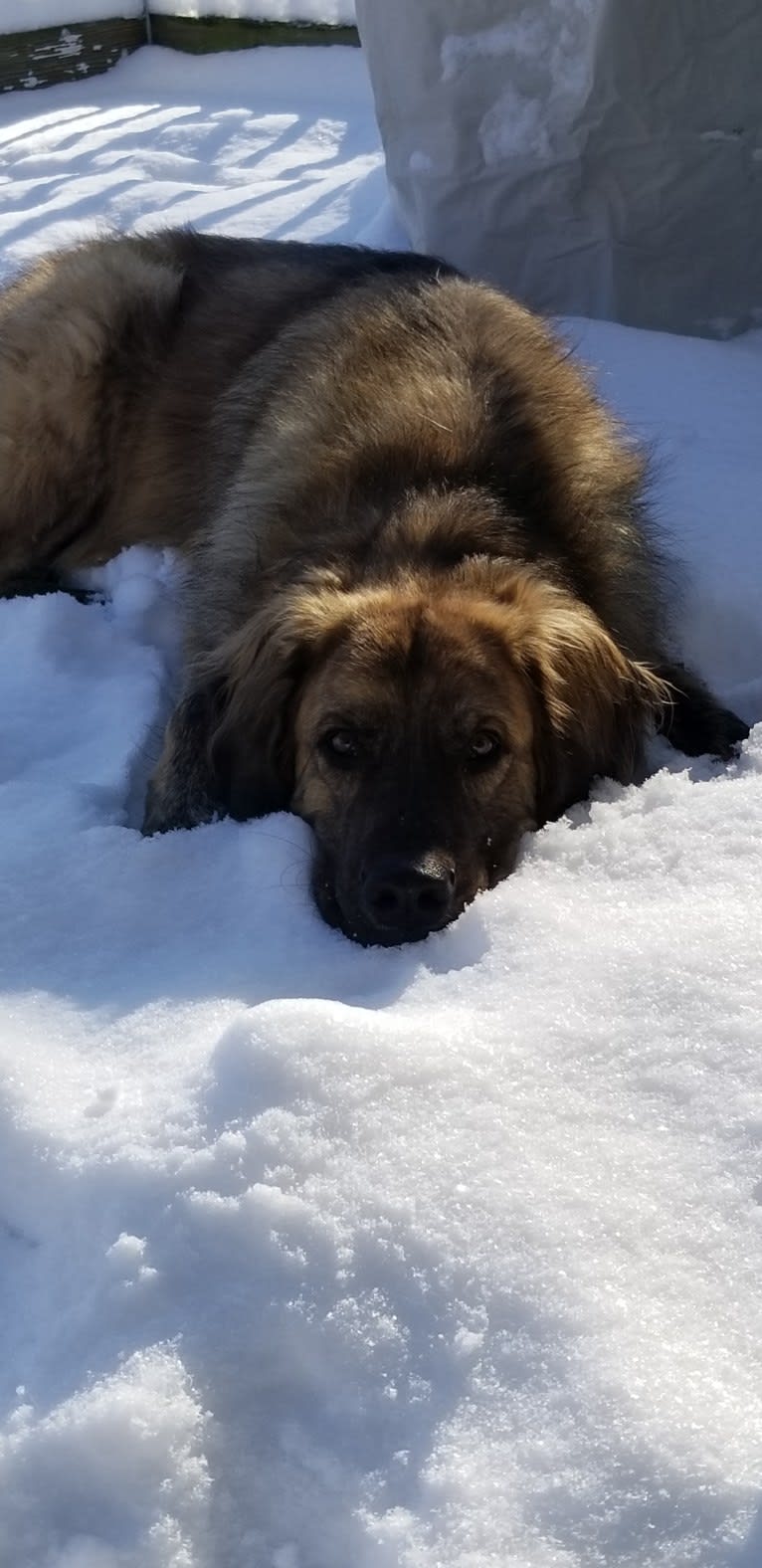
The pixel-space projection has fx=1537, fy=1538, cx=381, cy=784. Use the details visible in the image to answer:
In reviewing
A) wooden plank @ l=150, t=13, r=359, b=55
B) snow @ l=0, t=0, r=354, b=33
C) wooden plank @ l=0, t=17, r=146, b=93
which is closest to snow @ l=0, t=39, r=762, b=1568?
wooden plank @ l=0, t=17, r=146, b=93

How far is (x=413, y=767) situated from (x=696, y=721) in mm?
885

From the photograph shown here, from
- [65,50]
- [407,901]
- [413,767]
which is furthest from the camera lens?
[65,50]

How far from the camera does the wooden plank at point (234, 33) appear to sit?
1020 cm

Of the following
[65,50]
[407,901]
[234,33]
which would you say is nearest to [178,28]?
[234,33]

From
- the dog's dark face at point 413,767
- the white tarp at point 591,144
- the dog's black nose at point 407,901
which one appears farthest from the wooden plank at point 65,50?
the dog's black nose at point 407,901

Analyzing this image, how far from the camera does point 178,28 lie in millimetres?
10289

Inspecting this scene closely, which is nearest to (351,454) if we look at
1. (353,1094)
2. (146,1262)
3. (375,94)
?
(353,1094)

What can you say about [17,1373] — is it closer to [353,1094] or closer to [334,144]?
[353,1094]

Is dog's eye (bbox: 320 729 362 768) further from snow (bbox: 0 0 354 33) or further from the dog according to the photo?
snow (bbox: 0 0 354 33)

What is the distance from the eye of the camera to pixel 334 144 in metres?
8.77

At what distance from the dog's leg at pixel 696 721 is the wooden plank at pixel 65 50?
7771 millimetres

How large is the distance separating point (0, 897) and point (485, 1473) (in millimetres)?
1550

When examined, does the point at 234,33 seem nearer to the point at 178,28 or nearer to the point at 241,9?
the point at 241,9

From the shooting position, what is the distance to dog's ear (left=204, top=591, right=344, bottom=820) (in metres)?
3.25
